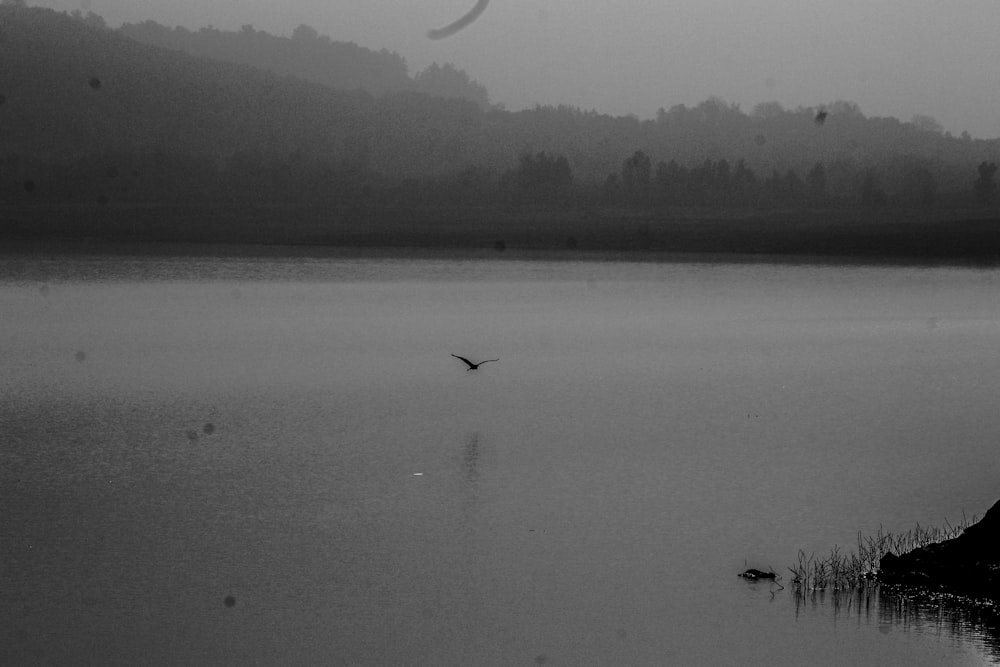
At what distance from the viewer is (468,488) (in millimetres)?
19609

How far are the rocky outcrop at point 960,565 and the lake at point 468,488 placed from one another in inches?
22.5

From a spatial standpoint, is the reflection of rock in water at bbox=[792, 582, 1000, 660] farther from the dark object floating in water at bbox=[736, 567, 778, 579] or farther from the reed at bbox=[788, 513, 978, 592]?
A: the dark object floating in water at bbox=[736, 567, 778, 579]

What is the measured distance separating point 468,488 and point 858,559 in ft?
22.8

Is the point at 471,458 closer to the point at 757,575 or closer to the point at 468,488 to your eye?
the point at 468,488

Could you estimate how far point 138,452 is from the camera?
72.3ft

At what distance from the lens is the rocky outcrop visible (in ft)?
42.6

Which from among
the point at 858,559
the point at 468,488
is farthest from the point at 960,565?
the point at 468,488

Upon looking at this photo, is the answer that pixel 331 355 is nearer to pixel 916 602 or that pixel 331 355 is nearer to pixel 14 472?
pixel 14 472

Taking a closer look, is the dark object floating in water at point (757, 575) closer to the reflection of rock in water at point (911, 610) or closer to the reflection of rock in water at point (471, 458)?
the reflection of rock in water at point (911, 610)

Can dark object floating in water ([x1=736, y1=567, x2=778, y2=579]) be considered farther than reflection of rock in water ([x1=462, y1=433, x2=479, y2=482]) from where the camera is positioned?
No

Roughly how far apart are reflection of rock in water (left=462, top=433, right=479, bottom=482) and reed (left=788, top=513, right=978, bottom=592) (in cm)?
705

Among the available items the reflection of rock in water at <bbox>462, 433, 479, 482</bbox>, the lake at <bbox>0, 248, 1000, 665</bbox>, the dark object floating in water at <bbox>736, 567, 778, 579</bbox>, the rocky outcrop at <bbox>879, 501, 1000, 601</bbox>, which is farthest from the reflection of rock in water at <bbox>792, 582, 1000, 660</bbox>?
the reflection of rock in water at <bbox>462, 433, 479, 482</bbox>

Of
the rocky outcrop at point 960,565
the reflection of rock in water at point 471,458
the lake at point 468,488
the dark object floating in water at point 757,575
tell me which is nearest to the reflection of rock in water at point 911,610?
the lake at point 468,488

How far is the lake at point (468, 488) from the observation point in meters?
12.4
